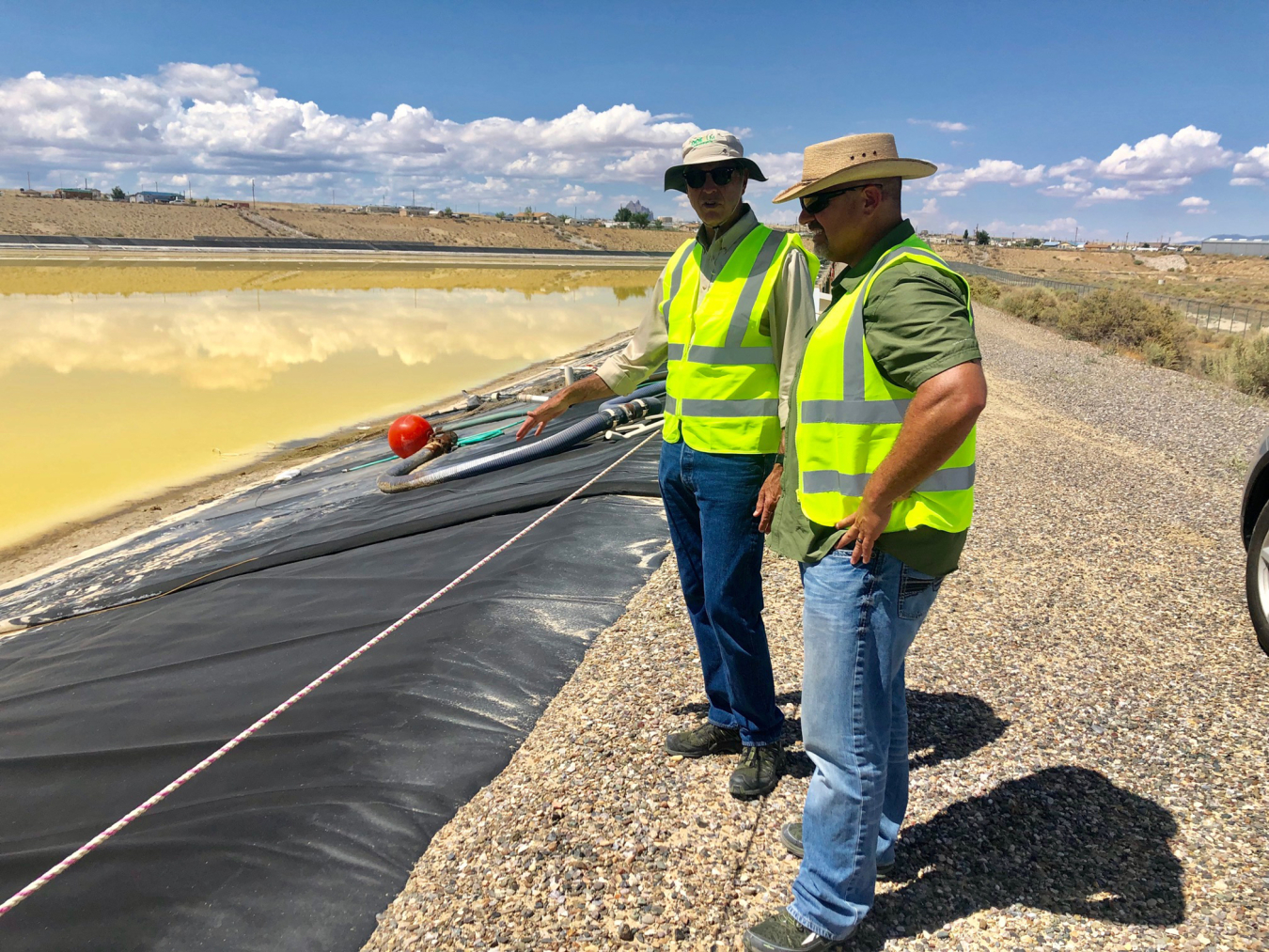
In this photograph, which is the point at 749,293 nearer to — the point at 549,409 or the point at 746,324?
the point at 746,324

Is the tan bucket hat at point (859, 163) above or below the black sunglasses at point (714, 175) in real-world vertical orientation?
below

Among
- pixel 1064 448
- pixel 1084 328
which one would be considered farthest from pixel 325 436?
pixel 1084 328

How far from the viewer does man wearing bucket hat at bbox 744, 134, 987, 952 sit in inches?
70.2

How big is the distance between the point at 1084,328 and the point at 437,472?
21025mm

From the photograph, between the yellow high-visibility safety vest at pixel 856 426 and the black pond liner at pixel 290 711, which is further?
the black pond liner at pixel 290 711

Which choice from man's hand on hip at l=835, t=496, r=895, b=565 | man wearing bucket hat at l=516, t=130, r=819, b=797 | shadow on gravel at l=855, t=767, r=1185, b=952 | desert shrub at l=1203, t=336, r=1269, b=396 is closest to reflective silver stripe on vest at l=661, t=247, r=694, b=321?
man wearing bucket hat at l=516, t=130, r=819, b=797

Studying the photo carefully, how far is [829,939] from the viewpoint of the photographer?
2.11 meters

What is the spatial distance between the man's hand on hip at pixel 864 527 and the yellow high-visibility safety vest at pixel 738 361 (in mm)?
838

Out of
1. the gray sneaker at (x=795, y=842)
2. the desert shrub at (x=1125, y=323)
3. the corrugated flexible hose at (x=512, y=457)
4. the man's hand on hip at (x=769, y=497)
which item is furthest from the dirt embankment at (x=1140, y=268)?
the gray sneaker at (x=795, y=842)

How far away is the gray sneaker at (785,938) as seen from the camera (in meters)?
2.11

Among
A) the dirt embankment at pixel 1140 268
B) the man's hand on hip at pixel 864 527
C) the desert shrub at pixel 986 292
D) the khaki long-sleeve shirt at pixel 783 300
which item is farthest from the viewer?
the dirt embankment at pixel 1140 268

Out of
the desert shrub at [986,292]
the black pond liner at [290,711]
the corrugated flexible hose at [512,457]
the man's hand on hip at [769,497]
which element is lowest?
the black pond liner at [290,711]

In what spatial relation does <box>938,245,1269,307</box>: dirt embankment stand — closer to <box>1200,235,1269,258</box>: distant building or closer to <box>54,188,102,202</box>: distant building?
<box>1200,235,1269,258</box>: distant building

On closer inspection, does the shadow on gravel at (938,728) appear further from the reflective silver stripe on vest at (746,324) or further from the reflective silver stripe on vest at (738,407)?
the reflective silver stripe on vest at (746,324)
